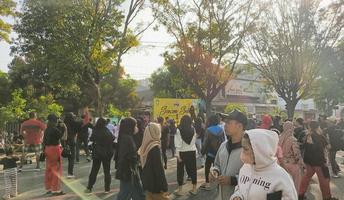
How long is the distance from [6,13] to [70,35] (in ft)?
10.1

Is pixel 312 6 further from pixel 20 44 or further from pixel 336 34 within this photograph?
pixel 20 44

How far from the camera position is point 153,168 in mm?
6609

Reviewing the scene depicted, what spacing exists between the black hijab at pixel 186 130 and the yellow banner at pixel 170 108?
9.94 meters

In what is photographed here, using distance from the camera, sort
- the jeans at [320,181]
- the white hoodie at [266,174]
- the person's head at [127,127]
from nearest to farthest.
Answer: the white hoodie at [266,174] < the person's head at [127,127] < the jeans at [320,181]

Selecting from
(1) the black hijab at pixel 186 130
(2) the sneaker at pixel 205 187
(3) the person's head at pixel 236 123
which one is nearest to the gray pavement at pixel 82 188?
(2) the sneaker at pixel 205 187

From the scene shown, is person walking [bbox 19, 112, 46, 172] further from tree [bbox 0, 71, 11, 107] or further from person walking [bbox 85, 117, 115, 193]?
tree [bbox 0, 71, 11, 107]

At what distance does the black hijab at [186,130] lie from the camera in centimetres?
958

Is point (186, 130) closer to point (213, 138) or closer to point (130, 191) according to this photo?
point (213, 138)

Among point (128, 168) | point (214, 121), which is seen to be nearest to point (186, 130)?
point (214, 121)

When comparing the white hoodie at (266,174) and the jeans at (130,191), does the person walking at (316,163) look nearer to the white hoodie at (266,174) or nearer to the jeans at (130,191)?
the jeans at (130,191)

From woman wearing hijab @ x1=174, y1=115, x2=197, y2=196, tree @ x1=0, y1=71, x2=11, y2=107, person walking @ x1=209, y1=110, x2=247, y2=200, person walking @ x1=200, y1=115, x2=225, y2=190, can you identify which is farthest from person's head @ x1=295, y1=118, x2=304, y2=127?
tree @ x1=0, y1=71, x2=11, y2=107

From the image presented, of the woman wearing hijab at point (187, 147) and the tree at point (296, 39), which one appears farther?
the tree at point (296, 39)

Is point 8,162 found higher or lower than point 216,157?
lower

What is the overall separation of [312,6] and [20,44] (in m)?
16.4
